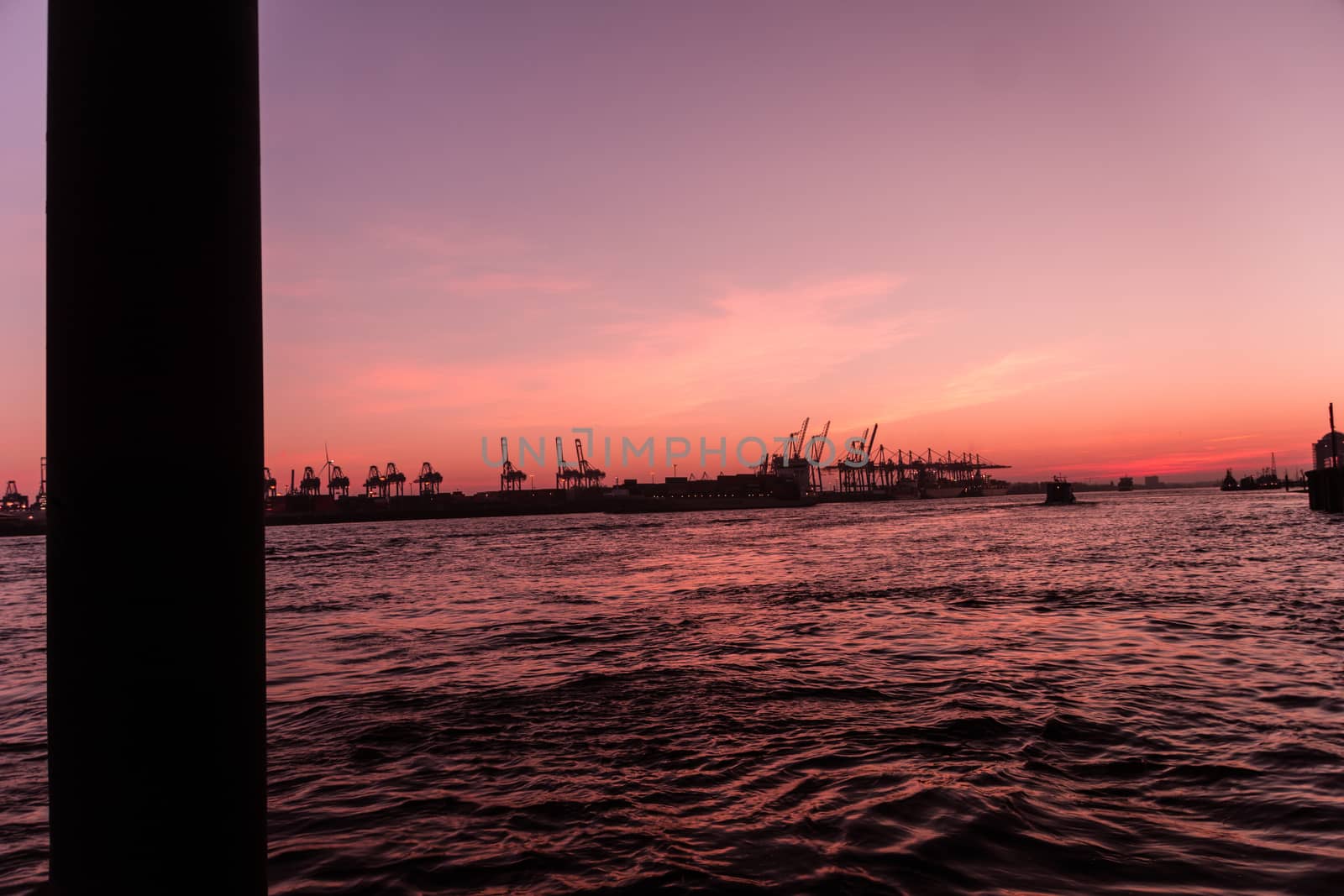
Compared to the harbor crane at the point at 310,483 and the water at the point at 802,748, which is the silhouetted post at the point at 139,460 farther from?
the harbor crane at the point at 310,483

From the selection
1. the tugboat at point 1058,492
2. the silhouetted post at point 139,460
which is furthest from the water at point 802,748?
the tugboat at point 1058,492

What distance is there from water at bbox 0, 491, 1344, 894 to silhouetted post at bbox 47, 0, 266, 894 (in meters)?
2.70

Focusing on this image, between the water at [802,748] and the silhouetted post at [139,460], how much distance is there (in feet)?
8.86

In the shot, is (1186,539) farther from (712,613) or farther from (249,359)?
(249,359)

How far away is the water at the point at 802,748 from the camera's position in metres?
3.79

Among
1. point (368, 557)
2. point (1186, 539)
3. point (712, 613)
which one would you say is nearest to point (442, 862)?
point (712, 613)

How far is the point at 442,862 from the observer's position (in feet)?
12.7

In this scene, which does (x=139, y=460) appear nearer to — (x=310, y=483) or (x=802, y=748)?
(x=802, y=748)

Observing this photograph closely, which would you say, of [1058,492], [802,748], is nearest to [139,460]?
[802,748]

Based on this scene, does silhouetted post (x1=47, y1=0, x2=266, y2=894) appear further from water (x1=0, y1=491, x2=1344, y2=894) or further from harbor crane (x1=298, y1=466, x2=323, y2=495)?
harbor crane (x1=298, y1=466, x2=323, y2=495)

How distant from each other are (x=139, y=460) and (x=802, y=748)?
5.13m

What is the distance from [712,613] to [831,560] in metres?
13.1

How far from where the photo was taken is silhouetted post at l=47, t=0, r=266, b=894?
1.30 m

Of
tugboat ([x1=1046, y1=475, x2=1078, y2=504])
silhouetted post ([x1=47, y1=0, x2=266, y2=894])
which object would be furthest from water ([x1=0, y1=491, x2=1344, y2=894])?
tugboat ([x1=1046, y1=475, x2=1078, y2=504])
